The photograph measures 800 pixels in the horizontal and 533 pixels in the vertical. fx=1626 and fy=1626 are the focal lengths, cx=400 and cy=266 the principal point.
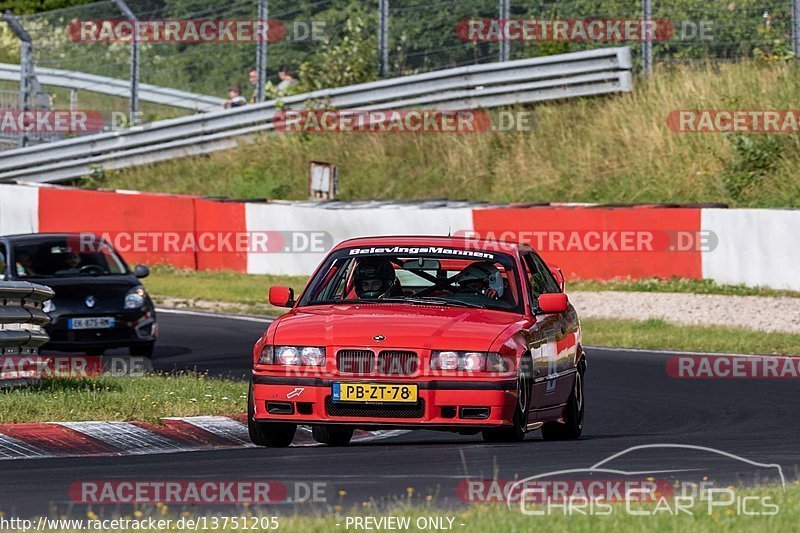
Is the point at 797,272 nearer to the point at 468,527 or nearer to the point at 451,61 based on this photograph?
the point at 451,61

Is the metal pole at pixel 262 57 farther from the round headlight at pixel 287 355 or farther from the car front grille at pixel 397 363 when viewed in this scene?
the car front grille at pixel 397 363

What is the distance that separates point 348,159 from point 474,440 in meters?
21.9

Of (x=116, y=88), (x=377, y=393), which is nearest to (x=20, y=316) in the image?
(x=377, y=393)

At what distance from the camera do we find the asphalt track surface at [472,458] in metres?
7.71

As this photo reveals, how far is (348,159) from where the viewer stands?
32.0 m

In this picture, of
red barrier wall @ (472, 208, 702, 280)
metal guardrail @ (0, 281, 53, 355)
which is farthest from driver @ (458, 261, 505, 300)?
red barrier wall @ (472, 208, 702, 280)

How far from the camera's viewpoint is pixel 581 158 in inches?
1133

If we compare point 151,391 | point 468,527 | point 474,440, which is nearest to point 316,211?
point 151,391

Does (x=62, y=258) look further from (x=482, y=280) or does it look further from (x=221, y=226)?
(x=221, y=226)

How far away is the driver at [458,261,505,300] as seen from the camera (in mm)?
10352

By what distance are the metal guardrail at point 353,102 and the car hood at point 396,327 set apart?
1945 cm

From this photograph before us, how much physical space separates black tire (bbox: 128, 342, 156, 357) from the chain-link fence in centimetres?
1225

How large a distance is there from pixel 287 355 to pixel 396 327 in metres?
0.65

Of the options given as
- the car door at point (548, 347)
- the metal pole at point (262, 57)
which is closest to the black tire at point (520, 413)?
the car door at point (548, 347)
